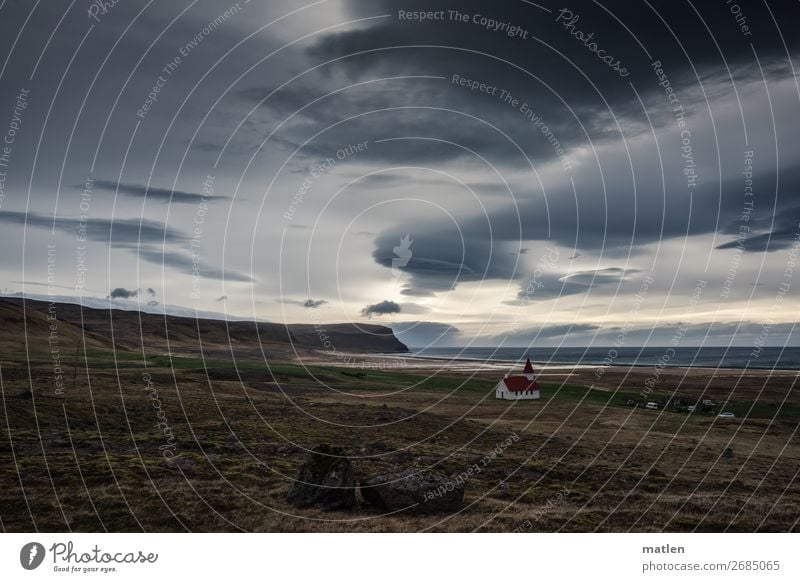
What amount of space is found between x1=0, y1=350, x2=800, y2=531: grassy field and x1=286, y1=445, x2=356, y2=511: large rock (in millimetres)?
687

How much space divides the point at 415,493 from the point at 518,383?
73550 millimetres

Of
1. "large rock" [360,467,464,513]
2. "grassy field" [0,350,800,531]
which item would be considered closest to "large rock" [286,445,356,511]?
"grassy field" [0,350,800,531]

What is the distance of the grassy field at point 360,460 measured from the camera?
2605 cm

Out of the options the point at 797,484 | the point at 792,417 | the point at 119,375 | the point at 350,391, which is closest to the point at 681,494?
the point at 797,484

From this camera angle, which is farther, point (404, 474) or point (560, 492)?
point (560, 492)

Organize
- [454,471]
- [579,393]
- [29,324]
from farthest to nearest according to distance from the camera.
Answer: [29,324] → [579,393] → [454,471]

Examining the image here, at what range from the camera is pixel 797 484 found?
121ft

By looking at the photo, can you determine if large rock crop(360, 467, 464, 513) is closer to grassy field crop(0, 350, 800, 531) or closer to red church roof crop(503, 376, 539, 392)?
grassy field crop(0, 350, 800, 531)

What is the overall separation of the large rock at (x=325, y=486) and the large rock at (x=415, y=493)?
106cm

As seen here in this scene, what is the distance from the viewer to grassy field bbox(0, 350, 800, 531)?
85.5 ft

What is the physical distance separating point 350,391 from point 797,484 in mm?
75263

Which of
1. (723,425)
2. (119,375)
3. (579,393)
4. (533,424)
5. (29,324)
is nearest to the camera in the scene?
(533,424)

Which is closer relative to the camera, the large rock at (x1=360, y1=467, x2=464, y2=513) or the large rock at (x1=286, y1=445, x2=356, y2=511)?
the large rock at (x1=360, y1=467, x2=464, y2=513)

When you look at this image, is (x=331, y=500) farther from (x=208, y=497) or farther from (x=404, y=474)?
(x=208, y=497)
